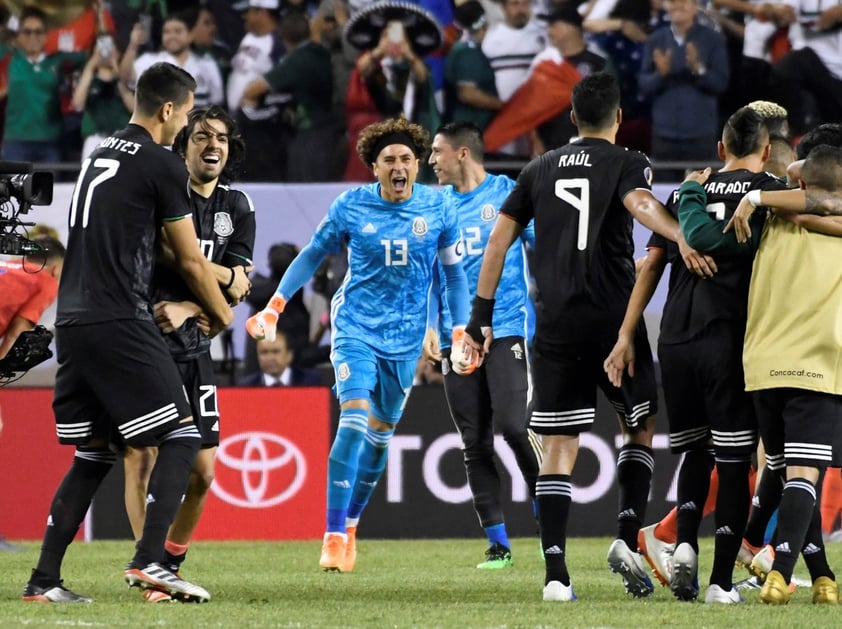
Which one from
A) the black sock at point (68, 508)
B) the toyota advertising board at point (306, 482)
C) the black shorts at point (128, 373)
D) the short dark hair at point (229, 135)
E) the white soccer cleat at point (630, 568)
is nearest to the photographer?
the black shorts at point (128, 373)

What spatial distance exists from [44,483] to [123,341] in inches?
232

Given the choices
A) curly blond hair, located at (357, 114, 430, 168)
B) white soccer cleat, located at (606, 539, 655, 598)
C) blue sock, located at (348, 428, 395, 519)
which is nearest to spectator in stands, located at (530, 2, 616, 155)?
curly blond hair, located at (357, 114, 430, 168)

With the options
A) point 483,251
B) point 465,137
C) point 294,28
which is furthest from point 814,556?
point 294,28

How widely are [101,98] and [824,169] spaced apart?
874 cm

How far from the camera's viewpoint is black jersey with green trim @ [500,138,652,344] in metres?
6.49

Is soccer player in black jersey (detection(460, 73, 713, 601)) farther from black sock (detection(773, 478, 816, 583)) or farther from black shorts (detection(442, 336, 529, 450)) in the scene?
black shorts (detection(442, 336, 529, 450))

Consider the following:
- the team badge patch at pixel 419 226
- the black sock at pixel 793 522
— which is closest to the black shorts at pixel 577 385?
the black sock at pixel 793 522

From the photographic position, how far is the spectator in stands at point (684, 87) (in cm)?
1325

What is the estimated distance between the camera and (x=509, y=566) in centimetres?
889

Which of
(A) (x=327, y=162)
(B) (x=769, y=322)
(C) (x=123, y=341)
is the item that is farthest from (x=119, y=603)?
(A) (x=327, y=162)

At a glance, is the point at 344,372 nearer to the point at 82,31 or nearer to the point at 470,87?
the point at 470,87

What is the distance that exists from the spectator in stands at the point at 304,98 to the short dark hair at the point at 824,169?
24.5 feet

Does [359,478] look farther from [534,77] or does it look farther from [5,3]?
[5,3]

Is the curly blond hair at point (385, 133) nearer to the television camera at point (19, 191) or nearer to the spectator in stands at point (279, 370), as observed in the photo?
the television camera at point (19, 191)
